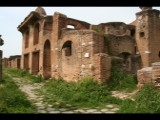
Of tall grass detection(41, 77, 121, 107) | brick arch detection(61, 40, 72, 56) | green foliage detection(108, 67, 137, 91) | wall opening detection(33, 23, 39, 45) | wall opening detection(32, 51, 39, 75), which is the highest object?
wall opening detection(33, 23, 39, 45)

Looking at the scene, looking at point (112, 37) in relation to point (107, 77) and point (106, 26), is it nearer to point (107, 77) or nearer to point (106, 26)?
point (107, 77)

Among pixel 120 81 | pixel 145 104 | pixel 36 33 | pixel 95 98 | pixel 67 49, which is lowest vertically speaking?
pixel 95 98

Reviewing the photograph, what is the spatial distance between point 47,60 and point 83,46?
218 inches

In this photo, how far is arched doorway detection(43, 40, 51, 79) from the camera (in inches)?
711

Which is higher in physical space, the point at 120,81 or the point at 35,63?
the point at 35,63

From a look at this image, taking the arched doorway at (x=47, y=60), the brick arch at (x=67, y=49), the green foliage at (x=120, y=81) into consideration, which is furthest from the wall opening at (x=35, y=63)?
the green foliage at (x=120, y=81)

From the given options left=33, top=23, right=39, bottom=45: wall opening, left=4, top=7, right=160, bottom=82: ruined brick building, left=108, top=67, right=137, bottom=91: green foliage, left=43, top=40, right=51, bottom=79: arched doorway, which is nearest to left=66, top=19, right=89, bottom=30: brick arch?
left=4, top=7, right=160, bottom=82: ruined brick building

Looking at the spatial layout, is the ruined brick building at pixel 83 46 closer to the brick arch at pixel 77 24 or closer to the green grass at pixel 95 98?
the brick arch at pixel 77 24

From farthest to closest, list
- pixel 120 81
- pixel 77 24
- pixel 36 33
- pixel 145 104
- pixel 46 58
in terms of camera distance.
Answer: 1. pixel 36 33
2. pixel 77 24
3. pixel 46 58
4. pixel 120 81
5. pixel 145 104

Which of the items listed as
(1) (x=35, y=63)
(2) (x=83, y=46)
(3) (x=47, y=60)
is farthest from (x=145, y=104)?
(1) (x=35, y=63)

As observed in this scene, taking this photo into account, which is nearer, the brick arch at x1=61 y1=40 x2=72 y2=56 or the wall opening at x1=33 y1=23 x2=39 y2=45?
the brick arch at x1=61 y1=40 x2=72 y2=56

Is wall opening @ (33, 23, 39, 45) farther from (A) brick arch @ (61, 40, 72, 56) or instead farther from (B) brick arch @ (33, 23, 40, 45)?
(A) brick arch @ (61, 40, 72, 56)

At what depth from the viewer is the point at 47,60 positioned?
61.1 ft

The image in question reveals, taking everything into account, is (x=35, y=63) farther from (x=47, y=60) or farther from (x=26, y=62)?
(x=47, y=60)
